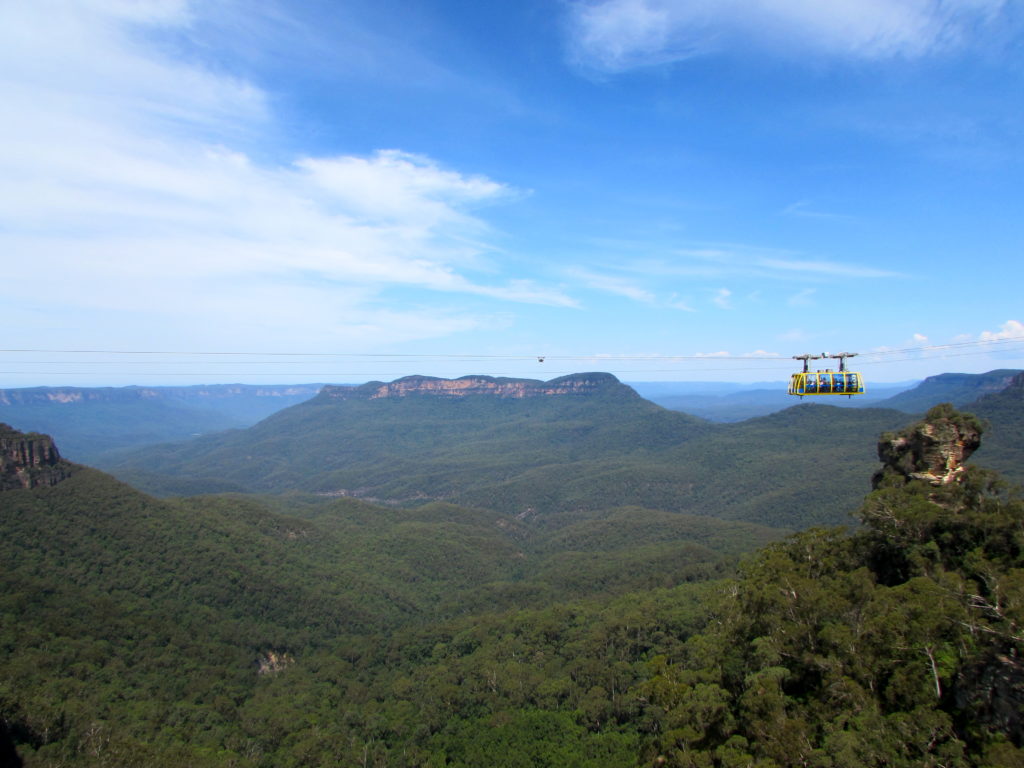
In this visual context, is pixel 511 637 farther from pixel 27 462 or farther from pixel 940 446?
pixel 27 462

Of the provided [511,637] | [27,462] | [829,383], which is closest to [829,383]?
[829,383]

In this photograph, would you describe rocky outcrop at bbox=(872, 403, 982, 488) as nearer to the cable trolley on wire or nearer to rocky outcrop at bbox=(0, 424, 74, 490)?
the cable trolley on wire

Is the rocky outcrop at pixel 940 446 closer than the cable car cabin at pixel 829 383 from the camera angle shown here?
No

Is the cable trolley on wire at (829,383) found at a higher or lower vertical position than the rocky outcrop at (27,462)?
higher

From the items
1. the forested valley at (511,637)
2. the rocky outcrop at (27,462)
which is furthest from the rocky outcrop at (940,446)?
the rocky outcrop at (27,462)

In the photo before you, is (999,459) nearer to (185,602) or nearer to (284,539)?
(284,539)

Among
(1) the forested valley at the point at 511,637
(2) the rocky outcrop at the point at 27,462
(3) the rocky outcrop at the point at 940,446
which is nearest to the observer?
(1) the forested valley at the point at 511,637

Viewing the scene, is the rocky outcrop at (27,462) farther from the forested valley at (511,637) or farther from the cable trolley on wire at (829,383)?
the cable trolley on wire at (829,383)
